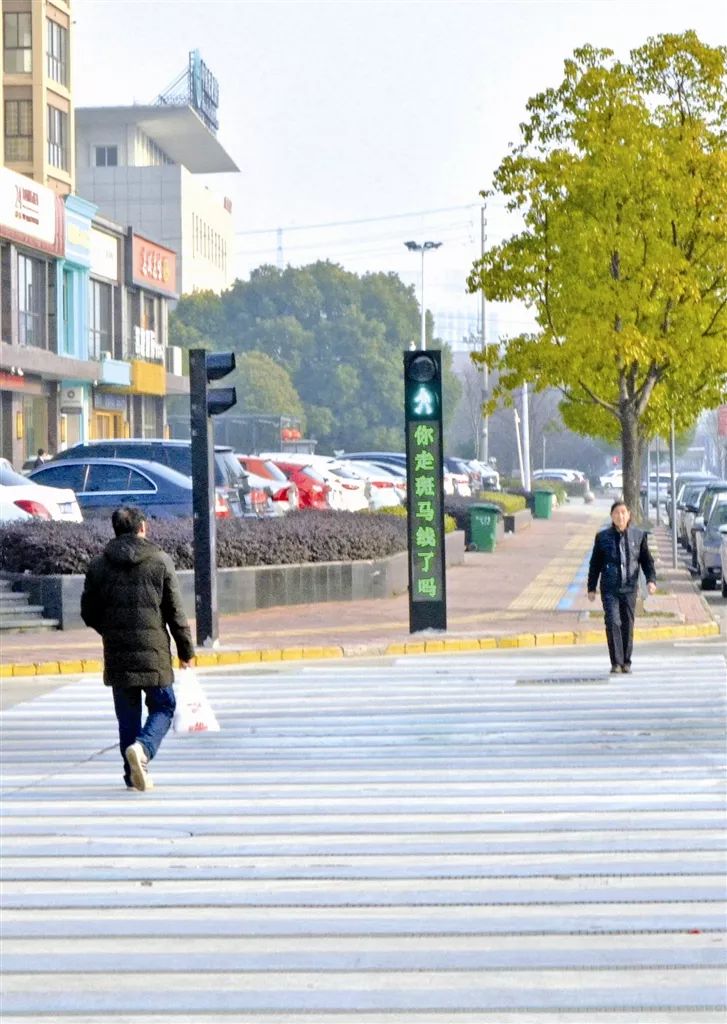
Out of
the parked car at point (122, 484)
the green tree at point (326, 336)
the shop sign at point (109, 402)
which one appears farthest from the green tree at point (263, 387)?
the parked car at point (122, 484)

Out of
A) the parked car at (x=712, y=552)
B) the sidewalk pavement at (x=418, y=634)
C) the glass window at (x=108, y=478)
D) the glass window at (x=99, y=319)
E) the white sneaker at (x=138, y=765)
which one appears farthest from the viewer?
the glass window at (x=99, y=319)

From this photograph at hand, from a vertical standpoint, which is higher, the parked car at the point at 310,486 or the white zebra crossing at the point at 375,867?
the parked car at the point at 310,486

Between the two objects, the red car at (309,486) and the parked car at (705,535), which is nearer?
the parked car at (705,535)

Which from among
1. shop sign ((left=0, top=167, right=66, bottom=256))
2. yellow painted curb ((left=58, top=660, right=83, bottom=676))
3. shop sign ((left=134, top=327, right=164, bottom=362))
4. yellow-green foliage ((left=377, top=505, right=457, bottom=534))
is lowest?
yellow painted curb ((left=58, top=660, right=83, bottom=676))

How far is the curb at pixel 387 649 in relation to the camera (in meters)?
18.3

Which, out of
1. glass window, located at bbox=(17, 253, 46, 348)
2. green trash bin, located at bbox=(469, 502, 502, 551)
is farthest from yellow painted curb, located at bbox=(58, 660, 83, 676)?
glass window, located at bbox=(17, 253, 46, 348)

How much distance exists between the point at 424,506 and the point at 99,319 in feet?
146

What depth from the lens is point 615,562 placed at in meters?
17.0

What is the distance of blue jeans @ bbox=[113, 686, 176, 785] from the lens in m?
11.1

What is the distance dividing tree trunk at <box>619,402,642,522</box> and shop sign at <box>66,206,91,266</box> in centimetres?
3464

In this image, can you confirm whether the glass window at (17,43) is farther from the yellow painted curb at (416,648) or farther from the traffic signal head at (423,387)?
the yellow painted curb at (416,648)

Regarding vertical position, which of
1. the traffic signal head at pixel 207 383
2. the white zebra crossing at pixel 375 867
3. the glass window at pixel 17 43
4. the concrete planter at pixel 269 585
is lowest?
the white zebra crossing at pixel 375 867

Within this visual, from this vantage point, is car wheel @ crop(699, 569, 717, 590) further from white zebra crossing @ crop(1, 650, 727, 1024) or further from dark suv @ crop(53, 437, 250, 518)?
white zebra crossing @ crop(1, 650, 727, 1024)

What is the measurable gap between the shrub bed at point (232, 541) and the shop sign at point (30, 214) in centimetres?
2612
